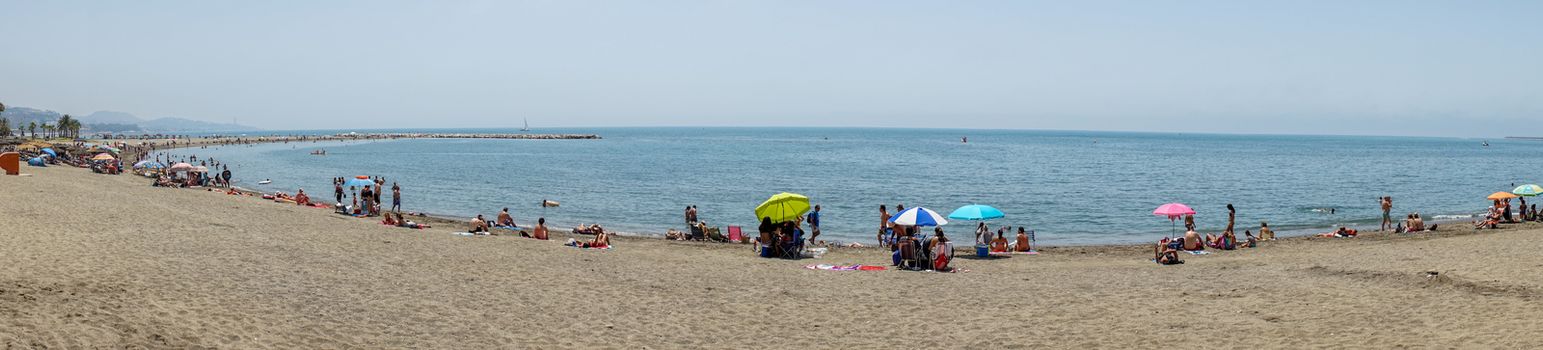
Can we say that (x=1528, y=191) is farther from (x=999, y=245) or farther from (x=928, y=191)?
(x=928, y=191)

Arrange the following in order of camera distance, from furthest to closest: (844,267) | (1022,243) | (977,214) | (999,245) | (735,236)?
1. (735,236)
2. (1022,243)
3. (999,245)
4. (977,214)
5. (844,267)

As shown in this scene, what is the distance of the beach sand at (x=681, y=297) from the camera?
10.1 metres

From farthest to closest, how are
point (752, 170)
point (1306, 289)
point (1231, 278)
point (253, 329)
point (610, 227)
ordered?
point (752, 170) < point (610, 227) < point (1231, 278) < point (1306, 289) < point (253, 329)

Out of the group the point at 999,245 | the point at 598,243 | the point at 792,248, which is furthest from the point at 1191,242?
the point at 598,243

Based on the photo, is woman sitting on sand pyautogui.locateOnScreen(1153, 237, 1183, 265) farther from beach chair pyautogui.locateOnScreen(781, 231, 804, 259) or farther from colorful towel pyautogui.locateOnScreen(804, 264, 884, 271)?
beach chair pyautogui.locateOnScreen(781, 231, 804, 259)

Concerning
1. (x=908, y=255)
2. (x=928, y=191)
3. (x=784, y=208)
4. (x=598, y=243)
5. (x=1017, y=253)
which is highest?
(x=784, y=208)

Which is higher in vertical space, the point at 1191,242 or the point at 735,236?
the point at 1191,242

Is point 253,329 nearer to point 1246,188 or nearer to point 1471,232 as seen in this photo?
point 1471,232

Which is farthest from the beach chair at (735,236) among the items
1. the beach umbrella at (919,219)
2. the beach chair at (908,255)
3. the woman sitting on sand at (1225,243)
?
the woman sitting on sand at (1225,243)

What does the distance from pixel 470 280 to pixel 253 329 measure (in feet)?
14.4

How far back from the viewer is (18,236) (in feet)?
49.8

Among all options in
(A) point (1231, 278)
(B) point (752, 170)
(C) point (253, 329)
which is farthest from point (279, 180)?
(A) point (1231, 278)

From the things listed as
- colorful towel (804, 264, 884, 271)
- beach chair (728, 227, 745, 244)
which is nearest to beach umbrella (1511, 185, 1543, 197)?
colorful towel (804, 264, 884, 271)

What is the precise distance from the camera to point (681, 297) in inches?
528
